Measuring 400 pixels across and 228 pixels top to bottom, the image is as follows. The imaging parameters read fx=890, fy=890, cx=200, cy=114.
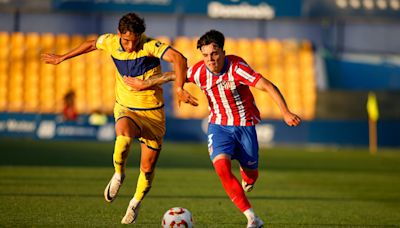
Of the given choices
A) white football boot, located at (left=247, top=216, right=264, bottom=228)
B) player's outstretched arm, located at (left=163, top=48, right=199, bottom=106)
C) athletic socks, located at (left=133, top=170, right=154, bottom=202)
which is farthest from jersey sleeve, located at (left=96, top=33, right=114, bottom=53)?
white football boot, located at (left=247, top=216, right=264, bottom=228)

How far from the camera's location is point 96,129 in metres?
28.8

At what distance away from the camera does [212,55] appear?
8891 millimetres

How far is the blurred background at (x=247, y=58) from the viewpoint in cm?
2878

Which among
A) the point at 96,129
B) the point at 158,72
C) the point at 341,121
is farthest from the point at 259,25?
the point at 158,72

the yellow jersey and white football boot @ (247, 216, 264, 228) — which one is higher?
the yellow jersey

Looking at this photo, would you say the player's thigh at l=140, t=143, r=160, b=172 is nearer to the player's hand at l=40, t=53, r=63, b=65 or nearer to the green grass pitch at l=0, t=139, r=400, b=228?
the green grass pitch at l=0, t=139, r=400, b=228

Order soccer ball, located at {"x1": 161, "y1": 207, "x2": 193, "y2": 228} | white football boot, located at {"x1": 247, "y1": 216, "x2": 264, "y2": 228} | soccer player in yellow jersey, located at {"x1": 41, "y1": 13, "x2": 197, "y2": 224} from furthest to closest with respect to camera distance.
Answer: soccer player in yellow jersey, located at {"x1": 41, "y1": 13, "x2": 197, "y2": 224}
white football boot, located at {"x1": 247, "y1": 216, "x2": 264, "y2": 228}
soccer ball, located at {"x1": 161, "y1": 207, "x2": 193, "y2": 228}

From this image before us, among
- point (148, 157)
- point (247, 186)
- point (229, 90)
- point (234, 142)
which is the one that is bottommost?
point (247, 186)

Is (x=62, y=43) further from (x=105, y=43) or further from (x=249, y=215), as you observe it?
(x=249, y=215)

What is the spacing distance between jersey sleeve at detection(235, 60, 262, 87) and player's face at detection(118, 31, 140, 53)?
1.18 metres

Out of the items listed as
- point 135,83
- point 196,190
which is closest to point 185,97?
point 135,83

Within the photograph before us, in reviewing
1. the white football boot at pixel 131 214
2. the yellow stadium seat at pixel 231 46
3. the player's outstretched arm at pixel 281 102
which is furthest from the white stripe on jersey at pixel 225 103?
the yellow stadium seat at pixel 231 46

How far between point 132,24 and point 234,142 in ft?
5.39

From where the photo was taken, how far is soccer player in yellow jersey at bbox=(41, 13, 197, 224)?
31.1ft
